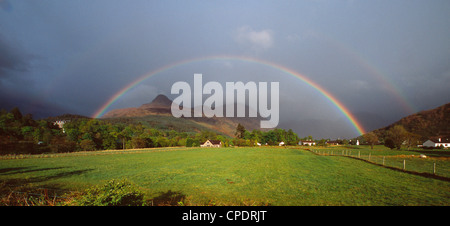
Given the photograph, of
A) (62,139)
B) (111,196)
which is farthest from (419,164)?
(62,139)

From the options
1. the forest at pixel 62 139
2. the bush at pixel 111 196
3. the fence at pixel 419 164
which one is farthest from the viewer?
the forest at pixel 62 139

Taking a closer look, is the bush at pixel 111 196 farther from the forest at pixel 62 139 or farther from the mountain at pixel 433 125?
the mountain at pixel 433 125

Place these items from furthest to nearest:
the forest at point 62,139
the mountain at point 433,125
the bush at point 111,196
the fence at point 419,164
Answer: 1. the mountain at point 433,125
2. the forest at point 62,139
3. the fence at point 419,164
4. the bush at point 111,196

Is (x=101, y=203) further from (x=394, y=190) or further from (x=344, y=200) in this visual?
(x=394, y=190)

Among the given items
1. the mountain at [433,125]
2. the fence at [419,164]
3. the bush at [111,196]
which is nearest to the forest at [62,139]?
the fence at [419,164]

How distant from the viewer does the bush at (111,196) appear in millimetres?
5027

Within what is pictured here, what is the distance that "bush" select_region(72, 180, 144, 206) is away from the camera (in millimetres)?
5027

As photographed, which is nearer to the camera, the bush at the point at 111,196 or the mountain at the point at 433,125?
the bush at the point at 111,196

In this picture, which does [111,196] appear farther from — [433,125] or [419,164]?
[433,125]

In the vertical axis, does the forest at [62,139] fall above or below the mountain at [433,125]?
below

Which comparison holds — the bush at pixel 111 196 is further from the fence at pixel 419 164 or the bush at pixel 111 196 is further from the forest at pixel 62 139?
Answer: the forest at pixel 62 139

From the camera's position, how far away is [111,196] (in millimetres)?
5270

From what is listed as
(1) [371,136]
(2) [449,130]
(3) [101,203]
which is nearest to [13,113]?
(3) [101,203]
